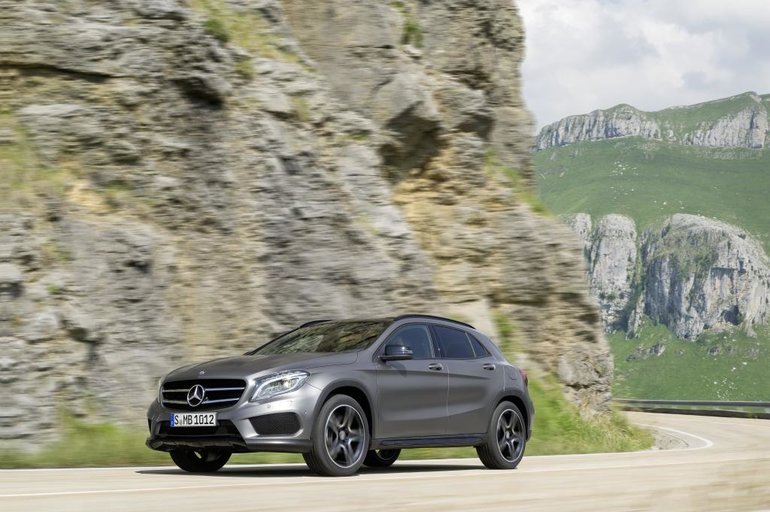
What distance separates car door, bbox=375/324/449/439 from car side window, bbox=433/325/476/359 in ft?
0.57

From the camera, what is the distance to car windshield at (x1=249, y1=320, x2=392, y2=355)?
1174 centimetres

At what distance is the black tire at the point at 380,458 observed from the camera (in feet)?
42.7

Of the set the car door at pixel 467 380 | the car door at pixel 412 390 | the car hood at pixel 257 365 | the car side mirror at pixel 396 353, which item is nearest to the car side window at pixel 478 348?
the car door at pixel 467 380

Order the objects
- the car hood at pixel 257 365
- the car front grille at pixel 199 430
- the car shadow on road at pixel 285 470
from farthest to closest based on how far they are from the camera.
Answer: the car shadow on road at pixel 285 470
the car hood at pixel 257 365
the car front grille at pixel 199 430

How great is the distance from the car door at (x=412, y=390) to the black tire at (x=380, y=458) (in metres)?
1.17

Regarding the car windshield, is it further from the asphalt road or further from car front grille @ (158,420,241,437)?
car front grille @ (158,420,241,437)

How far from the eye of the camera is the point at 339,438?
10.8 m

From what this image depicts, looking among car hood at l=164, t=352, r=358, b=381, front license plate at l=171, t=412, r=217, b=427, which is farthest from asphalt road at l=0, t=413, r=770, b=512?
car hood at l=164, t=352, r=358, b=381

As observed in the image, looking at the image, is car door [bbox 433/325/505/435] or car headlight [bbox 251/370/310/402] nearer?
car headlight [bbox 251/370/310/402]

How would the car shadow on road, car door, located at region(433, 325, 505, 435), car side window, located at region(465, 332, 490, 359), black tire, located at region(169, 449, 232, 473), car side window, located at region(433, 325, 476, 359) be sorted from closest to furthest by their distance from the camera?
the car shadow on road → black tire, located at region(169, 449, 232, 473) → car door, located at region(433, 325, 505, 435) → car side window, located at region(433, 325, 476, 359) → car side window, located at region(465, 332, 490, 359)

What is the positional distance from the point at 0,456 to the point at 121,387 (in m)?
2.30

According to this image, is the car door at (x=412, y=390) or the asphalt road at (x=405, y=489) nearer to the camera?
the asphalt road at (x=405, y=489)

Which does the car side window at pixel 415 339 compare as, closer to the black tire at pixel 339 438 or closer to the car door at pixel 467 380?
the car door at pixel 467 380

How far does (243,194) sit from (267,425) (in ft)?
25.6
